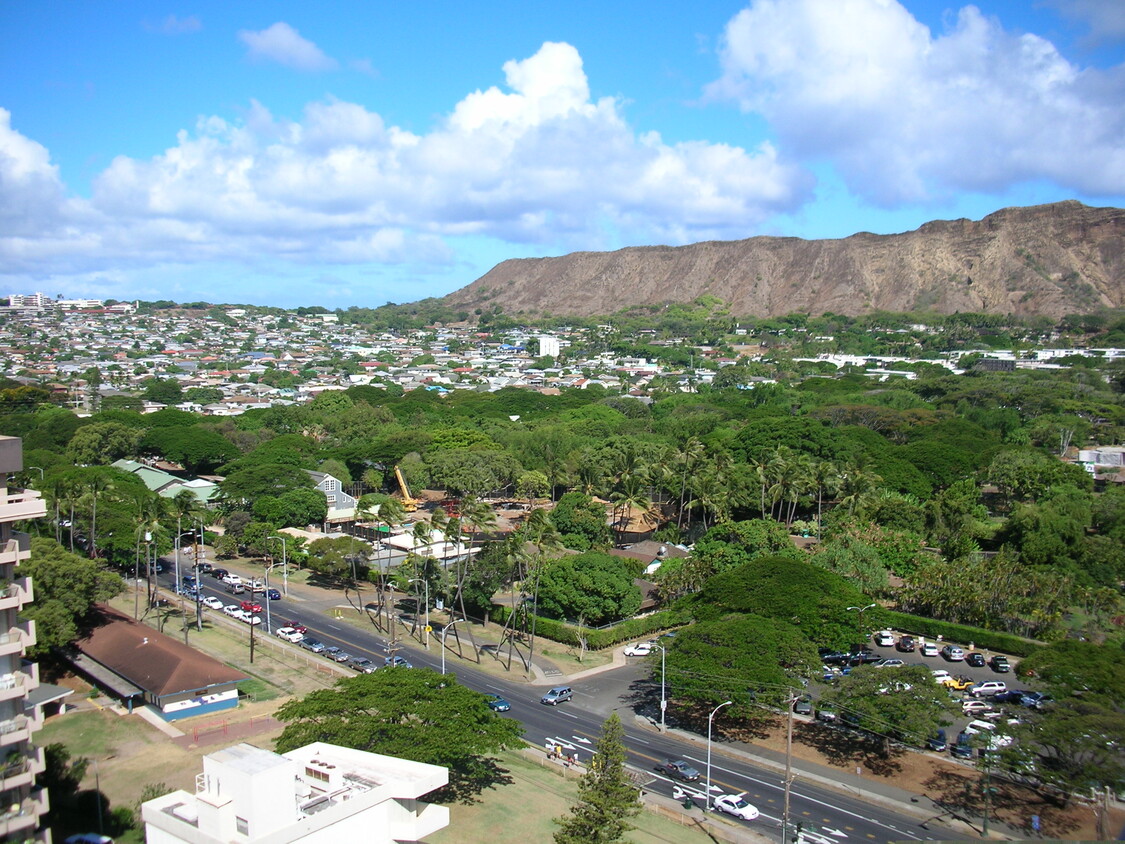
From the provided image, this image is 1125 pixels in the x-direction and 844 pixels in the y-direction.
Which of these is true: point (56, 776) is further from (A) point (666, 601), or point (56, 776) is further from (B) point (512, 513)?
(B) point (512, 513)

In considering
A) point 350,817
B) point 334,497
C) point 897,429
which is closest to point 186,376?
point 334,497

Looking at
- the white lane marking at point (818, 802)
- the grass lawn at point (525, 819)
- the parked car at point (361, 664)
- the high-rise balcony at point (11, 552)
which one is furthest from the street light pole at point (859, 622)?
the high-rise balcony at point (11, 552)

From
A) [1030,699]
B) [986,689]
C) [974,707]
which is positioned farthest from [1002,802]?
[986,689]

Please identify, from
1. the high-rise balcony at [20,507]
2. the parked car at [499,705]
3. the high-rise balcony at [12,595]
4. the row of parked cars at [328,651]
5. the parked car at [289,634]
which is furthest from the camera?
the parked car at [289,634]

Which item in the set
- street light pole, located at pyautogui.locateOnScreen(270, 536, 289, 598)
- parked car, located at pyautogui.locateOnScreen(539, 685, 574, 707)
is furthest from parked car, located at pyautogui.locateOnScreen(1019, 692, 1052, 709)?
street light pole, located at pyautogui.locateOnScreen(270, 536, 289, 598)

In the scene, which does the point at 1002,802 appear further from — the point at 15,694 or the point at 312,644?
the point at 312,644

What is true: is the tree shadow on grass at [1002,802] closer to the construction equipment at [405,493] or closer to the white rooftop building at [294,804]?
the white rooftop building at [294,804]

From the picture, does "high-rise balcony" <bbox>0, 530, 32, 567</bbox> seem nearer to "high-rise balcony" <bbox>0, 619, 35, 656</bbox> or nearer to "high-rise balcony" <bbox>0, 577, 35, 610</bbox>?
"high-rise balcony" <bbox>0, 577, 35, 610</bbox>
